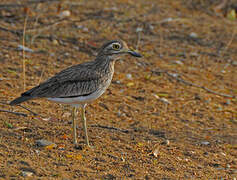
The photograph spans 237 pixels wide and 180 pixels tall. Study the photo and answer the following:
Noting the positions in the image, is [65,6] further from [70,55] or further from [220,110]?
[220,110]

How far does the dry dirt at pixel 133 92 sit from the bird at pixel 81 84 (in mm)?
482

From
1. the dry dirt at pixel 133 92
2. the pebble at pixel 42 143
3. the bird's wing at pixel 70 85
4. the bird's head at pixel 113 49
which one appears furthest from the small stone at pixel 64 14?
the pebble at pixel 42 143

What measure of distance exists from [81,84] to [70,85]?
4.9 inches

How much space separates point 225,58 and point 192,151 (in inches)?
149

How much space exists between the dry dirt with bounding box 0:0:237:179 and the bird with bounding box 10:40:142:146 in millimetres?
482

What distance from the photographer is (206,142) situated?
5.33 metres

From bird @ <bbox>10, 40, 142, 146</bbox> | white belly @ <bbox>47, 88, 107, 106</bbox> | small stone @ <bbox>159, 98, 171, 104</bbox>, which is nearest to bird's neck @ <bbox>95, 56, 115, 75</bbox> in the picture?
bird @ <bbox>10, 40, 142, 146</bbox>

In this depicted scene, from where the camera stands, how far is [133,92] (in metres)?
6.61

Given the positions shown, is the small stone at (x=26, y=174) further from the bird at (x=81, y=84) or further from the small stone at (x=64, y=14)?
the small stone at (x=64, y=14)

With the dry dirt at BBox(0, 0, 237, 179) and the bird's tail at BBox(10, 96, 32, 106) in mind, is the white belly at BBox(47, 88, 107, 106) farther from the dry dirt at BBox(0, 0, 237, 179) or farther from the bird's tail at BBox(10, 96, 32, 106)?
the dry dirt at BBox(0, 0, 237, 179)

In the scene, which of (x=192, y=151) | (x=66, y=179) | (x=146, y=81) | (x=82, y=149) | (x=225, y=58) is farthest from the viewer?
(x=225, y=58)

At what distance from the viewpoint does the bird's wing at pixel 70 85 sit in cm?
454

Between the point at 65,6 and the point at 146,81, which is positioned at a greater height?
the point at 65,6

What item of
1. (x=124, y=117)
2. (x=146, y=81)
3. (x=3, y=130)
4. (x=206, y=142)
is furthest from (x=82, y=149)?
(x=146, y=81)
